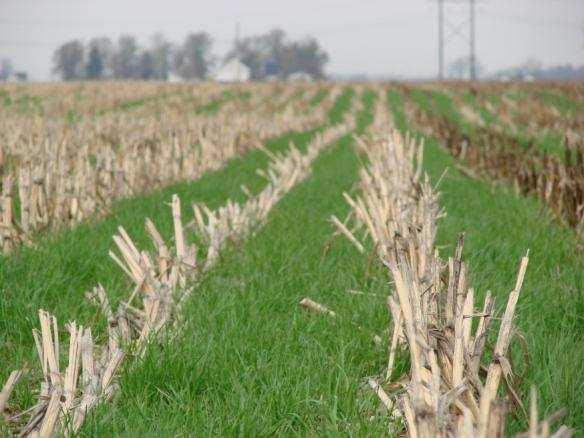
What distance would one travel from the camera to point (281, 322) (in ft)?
12.6

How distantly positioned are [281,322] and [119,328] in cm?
80

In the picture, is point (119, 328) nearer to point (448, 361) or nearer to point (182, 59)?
point (448, 361)

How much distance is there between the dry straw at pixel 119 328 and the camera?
2604 mm

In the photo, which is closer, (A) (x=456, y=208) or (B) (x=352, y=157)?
(A) (x=456, y=208)

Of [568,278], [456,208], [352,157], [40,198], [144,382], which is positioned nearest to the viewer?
[144,382]

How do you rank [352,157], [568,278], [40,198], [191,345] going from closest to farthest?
[191,345], [568,278], [40,198], [352,157]

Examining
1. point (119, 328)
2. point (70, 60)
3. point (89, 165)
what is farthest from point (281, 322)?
point (70, 60)

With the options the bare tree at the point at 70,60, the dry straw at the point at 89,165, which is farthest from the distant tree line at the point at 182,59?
the dry straw at the point at 89,165

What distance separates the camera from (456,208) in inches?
305

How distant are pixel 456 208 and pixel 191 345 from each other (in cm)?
493

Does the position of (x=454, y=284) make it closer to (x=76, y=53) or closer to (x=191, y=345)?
(x=191, y=345)

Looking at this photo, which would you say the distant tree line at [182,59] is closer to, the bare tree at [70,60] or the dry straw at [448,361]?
the bare tree at [70,60]

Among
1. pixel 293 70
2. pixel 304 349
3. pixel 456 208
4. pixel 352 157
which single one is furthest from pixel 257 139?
pixel 293 70

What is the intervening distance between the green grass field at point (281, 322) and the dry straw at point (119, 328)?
84mm
